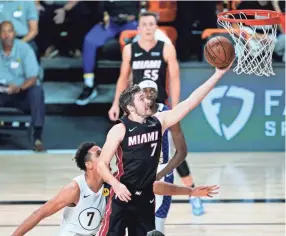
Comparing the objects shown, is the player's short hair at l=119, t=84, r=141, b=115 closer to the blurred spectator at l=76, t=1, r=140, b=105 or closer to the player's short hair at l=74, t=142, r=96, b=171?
the player's short hair at l=74, t=142, r=96, b=171

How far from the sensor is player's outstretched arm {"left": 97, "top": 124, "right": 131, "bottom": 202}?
4898 mm

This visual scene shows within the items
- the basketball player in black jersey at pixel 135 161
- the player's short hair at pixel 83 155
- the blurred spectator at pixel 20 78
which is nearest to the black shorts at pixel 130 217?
the basketball player in black jersey at pixel 135 161

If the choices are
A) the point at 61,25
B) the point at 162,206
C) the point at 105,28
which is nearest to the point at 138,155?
the point at 162,206

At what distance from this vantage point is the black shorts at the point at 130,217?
514cm

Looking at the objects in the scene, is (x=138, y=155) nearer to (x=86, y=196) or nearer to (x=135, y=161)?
(x=135, y=161)

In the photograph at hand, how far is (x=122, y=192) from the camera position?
4.89 meters

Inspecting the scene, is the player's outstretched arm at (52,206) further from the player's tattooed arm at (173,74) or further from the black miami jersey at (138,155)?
the player's tattooed arm at (173,74)

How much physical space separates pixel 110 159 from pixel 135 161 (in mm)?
169

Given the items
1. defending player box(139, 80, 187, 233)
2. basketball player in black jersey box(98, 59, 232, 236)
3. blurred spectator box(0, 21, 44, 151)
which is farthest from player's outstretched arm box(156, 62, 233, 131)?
blurred spectator box(0, 21, 44, 151)

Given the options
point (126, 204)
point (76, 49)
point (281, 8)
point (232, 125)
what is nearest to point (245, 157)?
point (232, 125)

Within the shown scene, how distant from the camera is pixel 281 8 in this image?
10.7 meters

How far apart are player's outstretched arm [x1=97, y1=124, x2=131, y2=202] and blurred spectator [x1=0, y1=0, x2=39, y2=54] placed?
588 centimetres

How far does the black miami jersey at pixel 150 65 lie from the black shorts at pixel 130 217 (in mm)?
2515

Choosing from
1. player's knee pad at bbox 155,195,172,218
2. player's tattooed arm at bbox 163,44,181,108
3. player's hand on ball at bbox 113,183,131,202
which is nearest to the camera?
player's hand on ball at bbox 113,183,131,202
